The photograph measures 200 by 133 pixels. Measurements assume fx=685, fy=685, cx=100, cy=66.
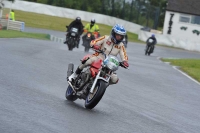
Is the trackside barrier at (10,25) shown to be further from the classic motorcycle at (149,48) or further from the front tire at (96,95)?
the front tire at (96,95)

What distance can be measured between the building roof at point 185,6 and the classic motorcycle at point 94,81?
213ft

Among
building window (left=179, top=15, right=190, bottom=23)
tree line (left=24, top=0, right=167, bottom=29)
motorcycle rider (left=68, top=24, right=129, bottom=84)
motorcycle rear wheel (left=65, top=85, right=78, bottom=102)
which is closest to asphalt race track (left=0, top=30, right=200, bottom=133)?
motorcycle rear wheel (left=65, top=85, right=78, bottom=102)

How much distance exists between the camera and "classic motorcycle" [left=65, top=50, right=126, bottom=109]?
11.9 metres

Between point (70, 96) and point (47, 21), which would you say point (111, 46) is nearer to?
point (70, 96)

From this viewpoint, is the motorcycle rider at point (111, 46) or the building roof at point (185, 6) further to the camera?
the building roof at point (185, 6)

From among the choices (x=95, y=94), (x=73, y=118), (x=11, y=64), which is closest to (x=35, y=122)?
(x=73, y=118)

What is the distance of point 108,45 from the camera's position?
12.8 meters

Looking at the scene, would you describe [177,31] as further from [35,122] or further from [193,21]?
[35,122]

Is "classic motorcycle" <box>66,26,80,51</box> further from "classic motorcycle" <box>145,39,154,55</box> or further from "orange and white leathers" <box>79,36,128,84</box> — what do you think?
"orange and white leathers" <box>79,36,128,84</box>

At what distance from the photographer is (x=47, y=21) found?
68.1m

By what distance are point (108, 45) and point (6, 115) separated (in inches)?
150

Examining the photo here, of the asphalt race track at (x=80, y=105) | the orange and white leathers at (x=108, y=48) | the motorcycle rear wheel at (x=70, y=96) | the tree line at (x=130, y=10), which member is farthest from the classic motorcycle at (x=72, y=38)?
the tree line at (x=130, y=10)

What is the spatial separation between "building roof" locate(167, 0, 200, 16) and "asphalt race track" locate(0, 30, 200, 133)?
183 ft

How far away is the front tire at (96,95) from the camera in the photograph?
11.8 meters
